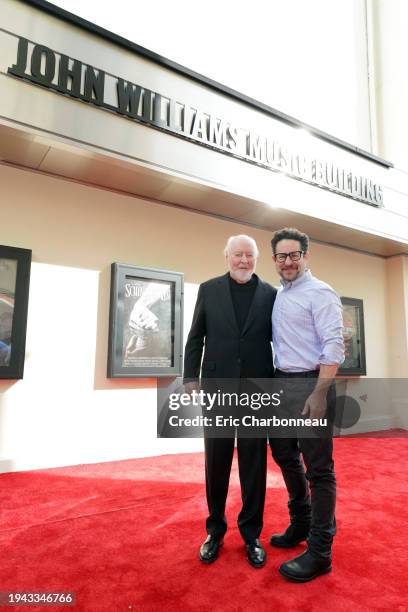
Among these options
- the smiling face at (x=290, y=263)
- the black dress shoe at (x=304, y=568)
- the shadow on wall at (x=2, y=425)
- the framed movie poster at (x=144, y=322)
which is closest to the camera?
the black dress shoe at (x=304, y=568)

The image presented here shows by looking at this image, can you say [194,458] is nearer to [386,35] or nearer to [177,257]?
[177,257]

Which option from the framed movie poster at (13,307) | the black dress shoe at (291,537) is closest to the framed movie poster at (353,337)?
the black dress shoe at (291,537)

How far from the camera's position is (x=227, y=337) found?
195cm

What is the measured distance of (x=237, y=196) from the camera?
3.93 meters

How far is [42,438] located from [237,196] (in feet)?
Answer: 9.47

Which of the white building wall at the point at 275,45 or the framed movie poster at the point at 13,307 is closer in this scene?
the framed movie poster at the point at 13,307

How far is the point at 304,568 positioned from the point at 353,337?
4325 millimetres

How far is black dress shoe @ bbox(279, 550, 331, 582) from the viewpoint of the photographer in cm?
164

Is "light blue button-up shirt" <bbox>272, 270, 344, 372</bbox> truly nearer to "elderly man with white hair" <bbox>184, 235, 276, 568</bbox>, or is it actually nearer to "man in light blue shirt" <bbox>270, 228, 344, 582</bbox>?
"man in light blue shirt" <bbox>270, 228, 344, 582</bbox>

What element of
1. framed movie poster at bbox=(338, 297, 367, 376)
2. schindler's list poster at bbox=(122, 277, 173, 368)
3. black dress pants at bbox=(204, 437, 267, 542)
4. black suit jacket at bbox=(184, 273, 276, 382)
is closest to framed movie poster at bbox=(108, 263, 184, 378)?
schindler's list poster at bbox=(122, 277, 173, 368)

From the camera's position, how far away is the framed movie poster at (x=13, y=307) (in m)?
3.20

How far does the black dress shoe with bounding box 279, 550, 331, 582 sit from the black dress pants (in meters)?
0.21

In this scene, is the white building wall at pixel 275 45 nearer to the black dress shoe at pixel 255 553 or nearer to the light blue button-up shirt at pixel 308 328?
the light blue button-up shirt at pixel 308 328

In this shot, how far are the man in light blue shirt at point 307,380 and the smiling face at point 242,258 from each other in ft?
0.43
